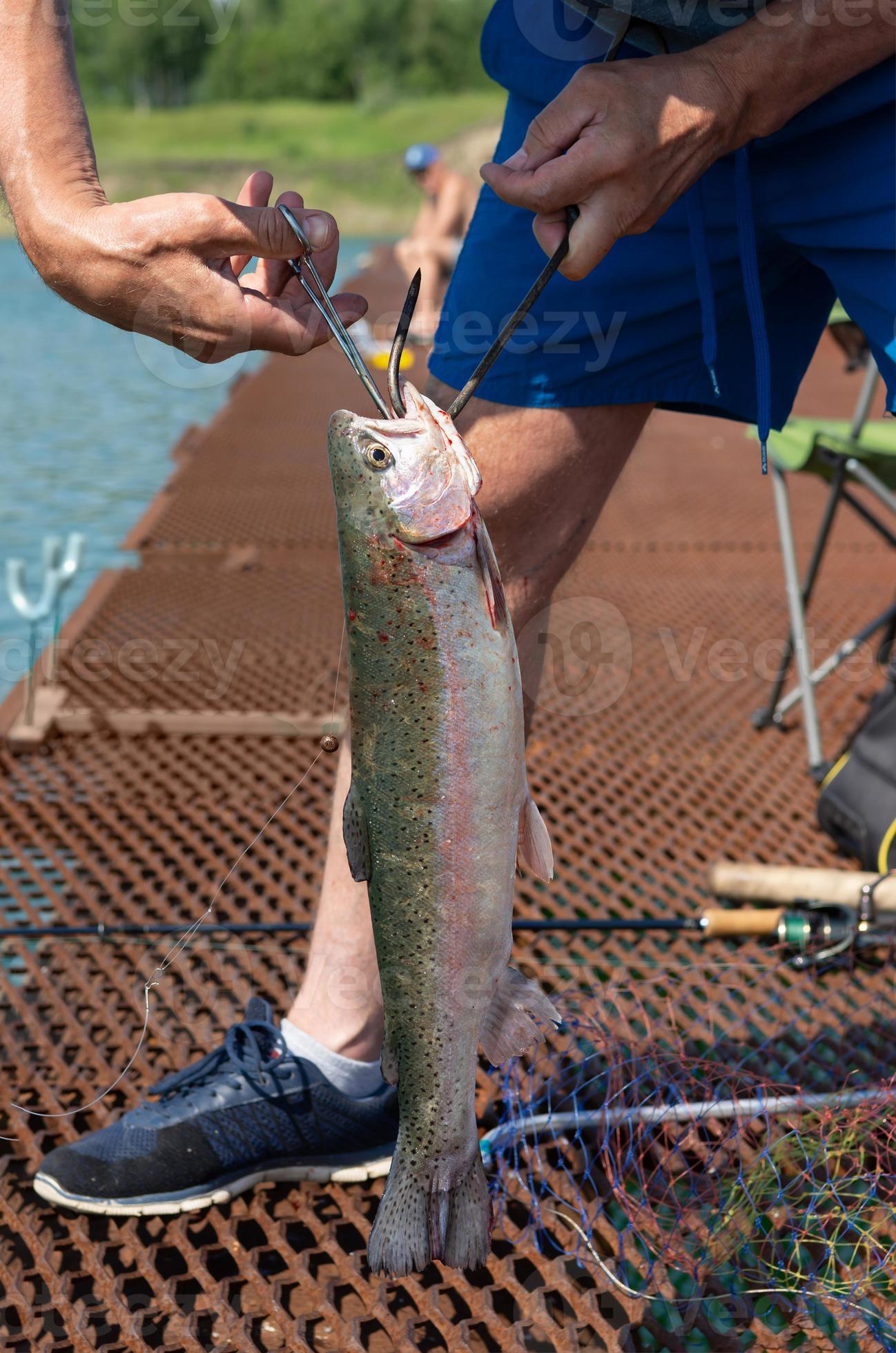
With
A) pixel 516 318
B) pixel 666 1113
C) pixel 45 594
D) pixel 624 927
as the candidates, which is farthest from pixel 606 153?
pixel 45 594

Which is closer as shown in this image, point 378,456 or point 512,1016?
point 378,456

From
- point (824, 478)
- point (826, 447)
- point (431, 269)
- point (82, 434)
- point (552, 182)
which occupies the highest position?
point (552, 182)

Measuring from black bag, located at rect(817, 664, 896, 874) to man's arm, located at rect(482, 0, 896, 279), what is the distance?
6.09 feet

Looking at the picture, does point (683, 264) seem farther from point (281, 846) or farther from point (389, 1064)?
point (281, 846)

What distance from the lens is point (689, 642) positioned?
5.05m

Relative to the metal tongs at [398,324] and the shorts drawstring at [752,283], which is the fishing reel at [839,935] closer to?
the shorts drawstring at [752,283]

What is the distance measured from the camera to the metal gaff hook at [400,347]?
4.51 ft

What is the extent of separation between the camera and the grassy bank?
49.5m

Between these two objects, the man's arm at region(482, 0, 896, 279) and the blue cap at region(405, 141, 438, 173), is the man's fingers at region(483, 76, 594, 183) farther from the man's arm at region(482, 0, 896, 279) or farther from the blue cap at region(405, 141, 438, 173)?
the blue cap at region(405, 141, 438, 173)

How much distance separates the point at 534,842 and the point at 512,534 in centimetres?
70

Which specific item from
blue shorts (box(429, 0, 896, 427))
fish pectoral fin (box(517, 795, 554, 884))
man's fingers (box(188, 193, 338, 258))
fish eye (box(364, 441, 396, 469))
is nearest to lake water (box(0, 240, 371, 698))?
man's fingers (box(188, 193, 338, 258))

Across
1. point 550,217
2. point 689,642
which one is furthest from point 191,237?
point 689,642

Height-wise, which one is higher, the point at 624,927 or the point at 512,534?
the point at 512,534

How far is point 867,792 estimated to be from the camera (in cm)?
321
